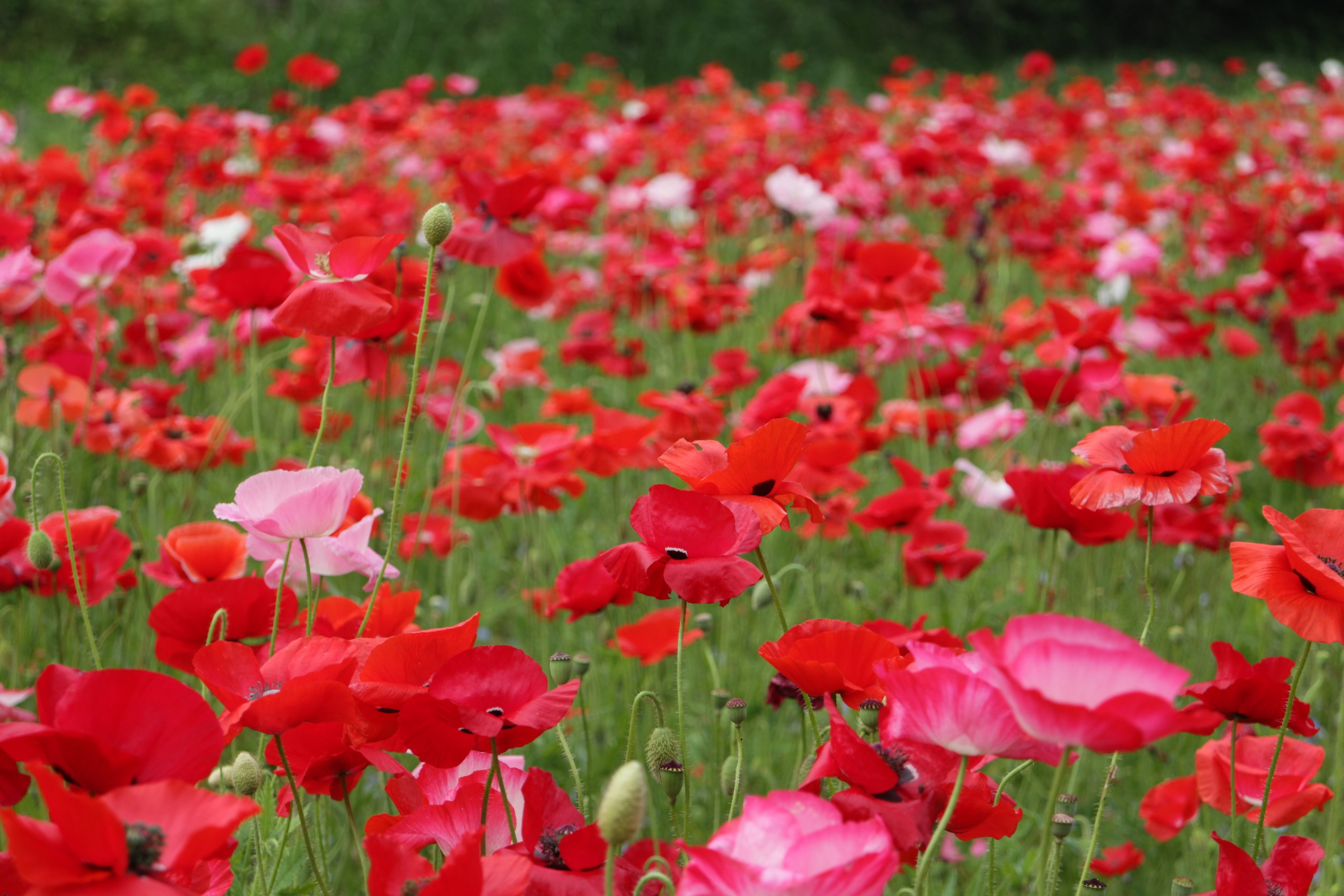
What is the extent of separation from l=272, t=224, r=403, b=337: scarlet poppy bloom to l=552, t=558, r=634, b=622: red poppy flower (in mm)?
379

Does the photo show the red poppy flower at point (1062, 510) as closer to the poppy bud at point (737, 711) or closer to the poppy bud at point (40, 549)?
the poppy bud at point (737, 711)

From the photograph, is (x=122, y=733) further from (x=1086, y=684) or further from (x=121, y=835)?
(x=1086, y=684)

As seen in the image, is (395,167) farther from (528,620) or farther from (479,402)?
(528,620)

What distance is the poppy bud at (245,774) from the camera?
0.91 meters

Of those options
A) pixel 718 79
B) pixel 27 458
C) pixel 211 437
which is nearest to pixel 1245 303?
pixel 211 437

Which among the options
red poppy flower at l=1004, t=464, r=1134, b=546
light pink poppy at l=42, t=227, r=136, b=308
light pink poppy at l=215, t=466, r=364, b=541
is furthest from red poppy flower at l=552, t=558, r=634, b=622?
light pink poppy at l=42, t=227, r=136, b=308

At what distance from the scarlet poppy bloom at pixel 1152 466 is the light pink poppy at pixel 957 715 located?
1.39ft

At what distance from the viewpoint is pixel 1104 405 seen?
8.00ft

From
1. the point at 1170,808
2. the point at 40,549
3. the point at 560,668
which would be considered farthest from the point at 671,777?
the point at 1170,808

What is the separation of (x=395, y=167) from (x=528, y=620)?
510cm

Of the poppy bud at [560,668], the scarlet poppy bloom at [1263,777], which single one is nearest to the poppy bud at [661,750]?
the poppy bud at [560,668]

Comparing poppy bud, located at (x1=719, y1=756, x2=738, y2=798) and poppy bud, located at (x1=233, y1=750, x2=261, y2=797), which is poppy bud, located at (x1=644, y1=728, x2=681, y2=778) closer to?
poppy bud, located at (x1=719, y1=756, x2=738, y2=798)

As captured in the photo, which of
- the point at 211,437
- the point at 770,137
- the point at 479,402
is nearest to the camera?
the point at 211,437

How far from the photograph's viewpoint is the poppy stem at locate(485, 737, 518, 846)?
838mm
